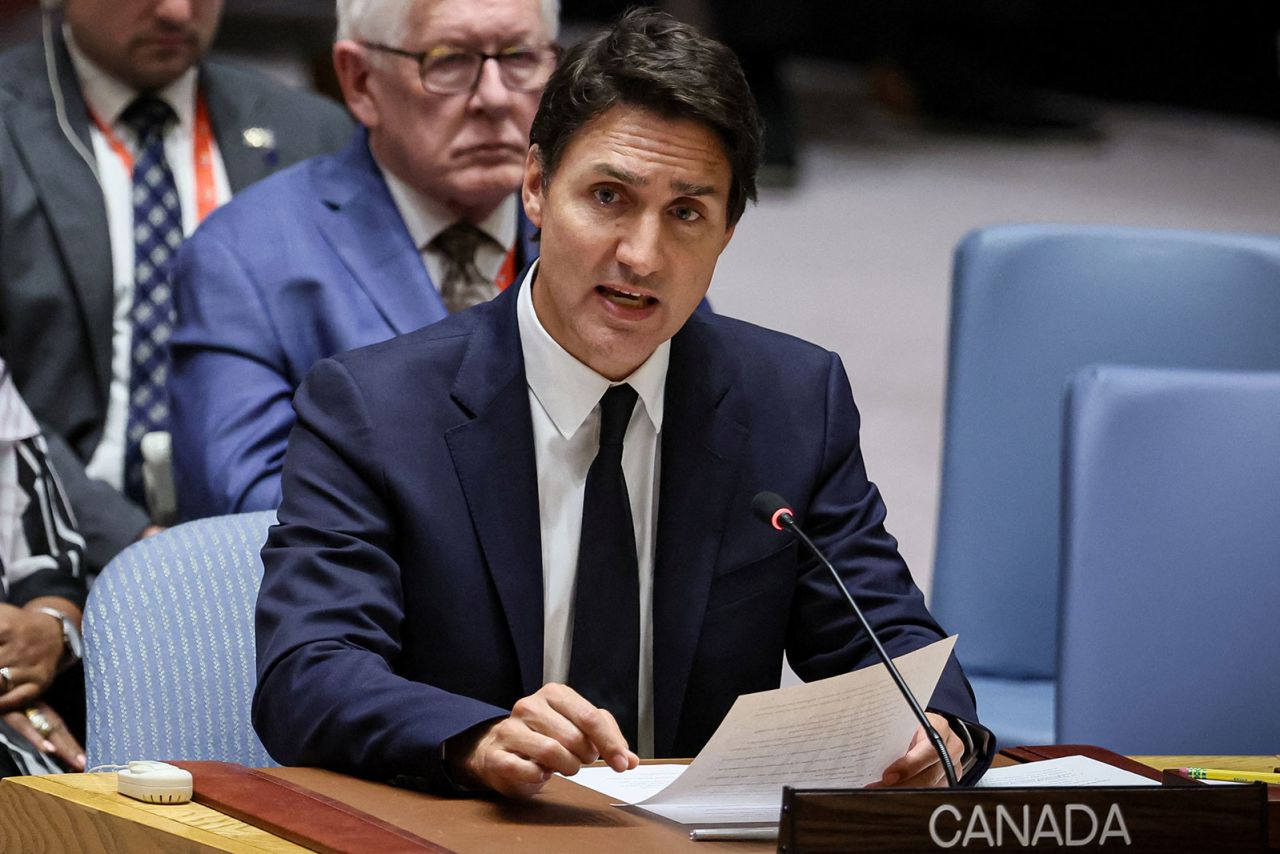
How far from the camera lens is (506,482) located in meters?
1.79

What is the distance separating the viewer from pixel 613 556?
1.80 meters

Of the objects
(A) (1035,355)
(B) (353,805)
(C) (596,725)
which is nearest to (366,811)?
(B) (353,805)

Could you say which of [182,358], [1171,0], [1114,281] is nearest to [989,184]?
[1171,0]

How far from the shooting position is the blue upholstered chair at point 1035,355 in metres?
2.66

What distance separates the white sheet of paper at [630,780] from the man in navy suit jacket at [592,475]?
15cm

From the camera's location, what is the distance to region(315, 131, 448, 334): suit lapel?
8.18 ft

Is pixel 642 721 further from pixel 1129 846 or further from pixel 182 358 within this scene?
pixel 182 358

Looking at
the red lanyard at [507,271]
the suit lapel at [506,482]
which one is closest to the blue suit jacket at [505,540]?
the suit lapel at [506,482]

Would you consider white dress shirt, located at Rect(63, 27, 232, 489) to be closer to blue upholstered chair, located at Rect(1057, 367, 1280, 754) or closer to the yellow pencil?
blue upholstered chair, located at Rect(1057, 367, 1280, 754)

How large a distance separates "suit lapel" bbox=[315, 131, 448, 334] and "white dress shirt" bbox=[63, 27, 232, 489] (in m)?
0.42

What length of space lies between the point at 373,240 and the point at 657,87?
2.98 feet

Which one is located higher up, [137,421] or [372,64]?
[372,64]

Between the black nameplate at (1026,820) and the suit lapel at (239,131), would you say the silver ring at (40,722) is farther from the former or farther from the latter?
the black nameplate at (1026,820)

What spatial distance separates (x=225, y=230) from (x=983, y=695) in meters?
1.17
